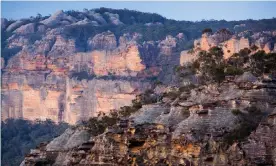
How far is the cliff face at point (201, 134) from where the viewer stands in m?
27.4

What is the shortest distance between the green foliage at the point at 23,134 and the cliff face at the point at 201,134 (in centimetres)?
4087

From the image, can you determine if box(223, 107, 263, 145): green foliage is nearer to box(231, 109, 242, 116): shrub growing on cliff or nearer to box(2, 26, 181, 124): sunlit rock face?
box(231, 109, 242, 116): shrub growing on cliff

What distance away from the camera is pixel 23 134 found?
8869 centimetres

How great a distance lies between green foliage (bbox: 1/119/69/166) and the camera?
7888 cm

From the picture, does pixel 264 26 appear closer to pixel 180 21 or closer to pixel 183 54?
pixel 183 54

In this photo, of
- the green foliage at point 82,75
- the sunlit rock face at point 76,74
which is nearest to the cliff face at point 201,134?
the sunlit rock face at point 76,74

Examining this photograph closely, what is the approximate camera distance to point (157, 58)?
93.2 metres

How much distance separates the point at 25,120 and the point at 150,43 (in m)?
15.5

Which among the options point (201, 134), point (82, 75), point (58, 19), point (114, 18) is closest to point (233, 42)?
point (82, 75)

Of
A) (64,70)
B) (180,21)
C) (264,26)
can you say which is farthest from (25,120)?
(180,21)

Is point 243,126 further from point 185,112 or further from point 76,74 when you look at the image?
point 76,74

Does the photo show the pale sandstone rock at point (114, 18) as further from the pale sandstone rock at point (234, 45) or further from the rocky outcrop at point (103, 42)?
the pale sandstone rock at point (234, 45)

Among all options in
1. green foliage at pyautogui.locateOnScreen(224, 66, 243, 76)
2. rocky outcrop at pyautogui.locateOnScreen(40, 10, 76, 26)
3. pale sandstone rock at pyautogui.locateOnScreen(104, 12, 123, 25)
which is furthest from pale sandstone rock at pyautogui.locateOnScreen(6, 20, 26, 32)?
green foliage at pyautogui.locateOnScreen(224, 66, 243, 76)

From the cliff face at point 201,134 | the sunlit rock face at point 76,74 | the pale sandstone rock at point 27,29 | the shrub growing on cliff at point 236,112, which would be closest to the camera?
the cliff face at point 201,134
